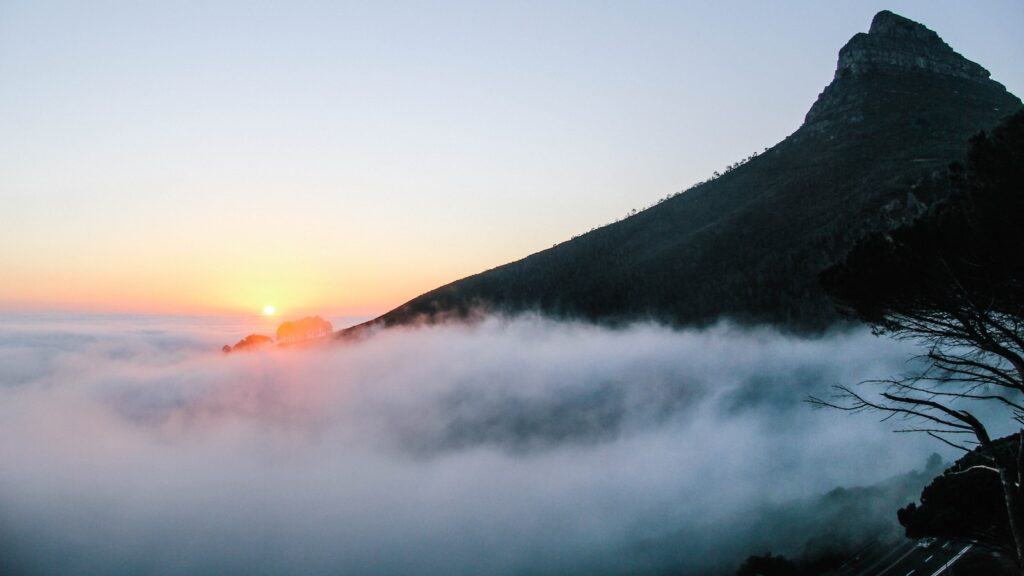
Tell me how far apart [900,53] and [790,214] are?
96.3m

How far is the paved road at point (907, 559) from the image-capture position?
4322 centimetres

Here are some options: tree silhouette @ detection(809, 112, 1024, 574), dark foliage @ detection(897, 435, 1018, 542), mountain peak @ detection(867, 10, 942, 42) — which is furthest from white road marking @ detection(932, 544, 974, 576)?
mountain peak @ detection(867, 10, 942, 42)

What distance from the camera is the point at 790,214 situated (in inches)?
4877

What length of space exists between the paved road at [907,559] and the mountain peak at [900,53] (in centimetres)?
16732

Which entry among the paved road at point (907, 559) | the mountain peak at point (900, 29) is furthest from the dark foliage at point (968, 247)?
the mountain peak at point (900, 29)

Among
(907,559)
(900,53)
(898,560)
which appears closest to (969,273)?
(907,559)

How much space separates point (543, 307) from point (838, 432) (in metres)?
80.0

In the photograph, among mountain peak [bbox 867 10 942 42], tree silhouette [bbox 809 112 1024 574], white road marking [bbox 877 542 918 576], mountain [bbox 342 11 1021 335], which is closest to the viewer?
tree silhouette [bbox 809 112 1024 574]

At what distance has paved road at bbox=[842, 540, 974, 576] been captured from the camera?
4322 centimetres

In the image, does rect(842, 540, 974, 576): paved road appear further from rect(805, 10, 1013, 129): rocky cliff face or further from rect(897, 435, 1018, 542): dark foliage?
rect(805, 10, 1013, 129): rocky cliff face

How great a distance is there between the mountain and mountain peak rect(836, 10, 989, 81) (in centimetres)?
44

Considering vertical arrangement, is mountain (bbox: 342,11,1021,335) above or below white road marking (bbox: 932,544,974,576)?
above

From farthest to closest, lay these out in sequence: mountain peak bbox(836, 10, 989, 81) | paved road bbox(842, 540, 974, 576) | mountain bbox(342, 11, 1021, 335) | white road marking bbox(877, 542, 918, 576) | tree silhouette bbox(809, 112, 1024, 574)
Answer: mountain peak bbox(836, 10, 989, 81) < mountain bbox(342, 11, 1021, 335) < white road marking bbox(877, 542, 918, 576) < paved road bbox(842, 540, 974, 576) < tree silhouette bbox(809, 112, 1024, 574)

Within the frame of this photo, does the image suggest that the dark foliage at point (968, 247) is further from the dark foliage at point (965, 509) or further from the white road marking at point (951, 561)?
the white road marking at point (951, 561)
